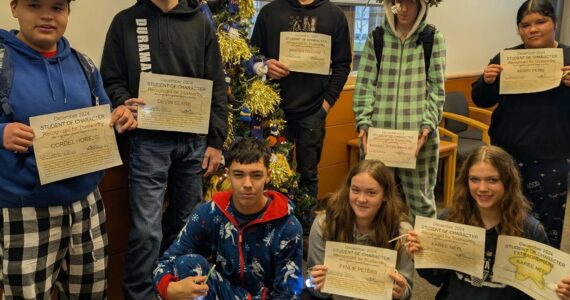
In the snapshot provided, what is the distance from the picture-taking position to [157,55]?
7.14 feet

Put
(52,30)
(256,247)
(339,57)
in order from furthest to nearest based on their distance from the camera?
(339,57), (256,247), (52,30)

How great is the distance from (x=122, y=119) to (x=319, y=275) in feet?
3.18

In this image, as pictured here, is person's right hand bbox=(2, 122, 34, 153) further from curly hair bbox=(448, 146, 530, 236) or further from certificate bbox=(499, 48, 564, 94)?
certificate bbox=(499, 48, 564, 94)

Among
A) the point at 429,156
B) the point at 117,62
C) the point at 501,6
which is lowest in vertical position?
the point at 429,156

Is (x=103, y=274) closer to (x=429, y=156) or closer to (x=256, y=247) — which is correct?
(x=256, y=247)

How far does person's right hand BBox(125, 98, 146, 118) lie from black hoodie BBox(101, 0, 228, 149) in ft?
0.11

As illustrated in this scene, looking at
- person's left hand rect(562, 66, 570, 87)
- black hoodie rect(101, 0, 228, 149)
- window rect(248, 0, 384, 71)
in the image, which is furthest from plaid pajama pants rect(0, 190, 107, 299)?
window rect(248, 0, 384, 71)

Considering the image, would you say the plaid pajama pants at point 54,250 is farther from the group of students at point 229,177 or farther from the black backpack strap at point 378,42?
the black backpack strap at point 378,42

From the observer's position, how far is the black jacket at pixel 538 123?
229cm

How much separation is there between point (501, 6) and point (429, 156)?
384cm

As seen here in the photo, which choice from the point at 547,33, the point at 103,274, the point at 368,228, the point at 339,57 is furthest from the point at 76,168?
the point at 547,33

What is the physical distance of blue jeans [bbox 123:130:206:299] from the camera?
2.19m

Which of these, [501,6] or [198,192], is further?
[501,6]

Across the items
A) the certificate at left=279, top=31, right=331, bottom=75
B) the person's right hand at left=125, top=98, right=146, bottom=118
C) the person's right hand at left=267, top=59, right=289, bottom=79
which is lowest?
the person's right hand at left=125, top=98, right=146, bottom=118
